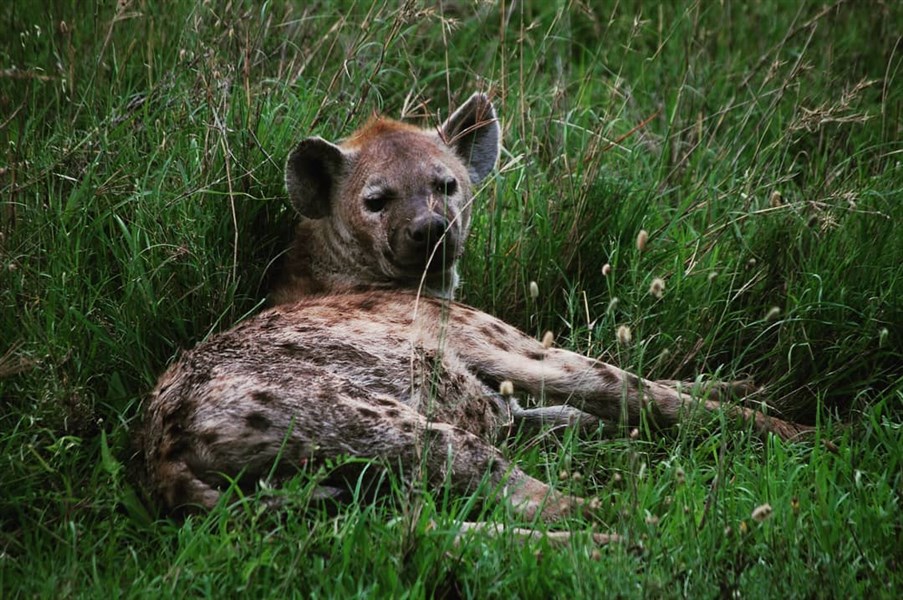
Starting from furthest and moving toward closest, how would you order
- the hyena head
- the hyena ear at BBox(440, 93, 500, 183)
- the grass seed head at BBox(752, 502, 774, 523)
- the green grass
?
the hyena ear at BBox(440, 93, 500, 183) < the hyena head < the green grass < the grass seed head at BBox(752, 502, 774, 523)

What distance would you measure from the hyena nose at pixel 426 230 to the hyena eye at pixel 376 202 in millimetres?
211

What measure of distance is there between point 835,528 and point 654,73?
3.41 meters

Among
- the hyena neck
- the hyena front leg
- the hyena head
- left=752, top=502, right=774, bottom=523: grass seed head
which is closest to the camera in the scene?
left=752, top=502, right=774, bottom=523: grass seed head

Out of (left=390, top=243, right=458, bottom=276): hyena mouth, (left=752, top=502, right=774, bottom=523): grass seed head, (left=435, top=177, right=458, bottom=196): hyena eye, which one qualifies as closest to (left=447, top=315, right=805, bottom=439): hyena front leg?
(left=390, top=243, right=458, bottom=276): hyena mouth

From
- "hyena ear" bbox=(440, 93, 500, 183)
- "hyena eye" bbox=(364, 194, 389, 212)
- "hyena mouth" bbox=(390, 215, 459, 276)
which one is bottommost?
"hyena mouth" bbox=(390, 215, 459, 276)

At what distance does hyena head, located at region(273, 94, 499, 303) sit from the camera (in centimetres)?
415

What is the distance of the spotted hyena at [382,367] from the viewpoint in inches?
125

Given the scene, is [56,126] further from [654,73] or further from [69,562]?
[654,73]

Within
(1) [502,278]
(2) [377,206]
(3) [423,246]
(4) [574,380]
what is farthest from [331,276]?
(4) [574,380]

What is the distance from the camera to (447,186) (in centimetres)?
427

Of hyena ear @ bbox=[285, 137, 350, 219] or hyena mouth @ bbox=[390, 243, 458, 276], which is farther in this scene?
hyena ear @ bbox=[285, 137, 350, 219]

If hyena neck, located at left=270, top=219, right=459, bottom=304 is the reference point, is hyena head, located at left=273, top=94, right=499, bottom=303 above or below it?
above

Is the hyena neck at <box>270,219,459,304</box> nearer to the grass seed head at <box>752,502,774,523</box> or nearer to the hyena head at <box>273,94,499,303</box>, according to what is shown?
the hyena head at <box>273,94,499,303</box>

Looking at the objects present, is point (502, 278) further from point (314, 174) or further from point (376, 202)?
point (314, 174)
